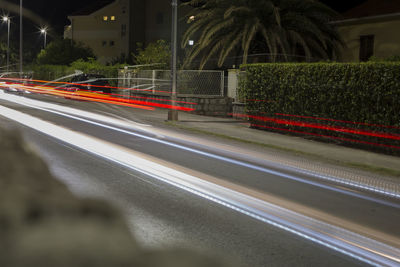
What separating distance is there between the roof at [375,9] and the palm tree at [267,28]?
7.37ft

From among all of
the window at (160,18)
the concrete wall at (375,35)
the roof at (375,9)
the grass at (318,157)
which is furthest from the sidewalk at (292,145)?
the window at (160,18)

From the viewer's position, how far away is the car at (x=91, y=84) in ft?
101

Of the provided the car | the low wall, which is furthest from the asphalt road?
the car

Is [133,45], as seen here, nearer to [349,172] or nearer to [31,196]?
[349,172]

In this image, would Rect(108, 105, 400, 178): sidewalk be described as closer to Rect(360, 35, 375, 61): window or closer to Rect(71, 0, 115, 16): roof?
Rect(360, 35, 375, 61): window

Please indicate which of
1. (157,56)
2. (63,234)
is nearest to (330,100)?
(63,234)

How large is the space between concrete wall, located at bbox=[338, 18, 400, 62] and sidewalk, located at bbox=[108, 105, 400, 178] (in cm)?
907

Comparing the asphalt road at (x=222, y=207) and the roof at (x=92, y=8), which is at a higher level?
the roof at (x=92, y=8)

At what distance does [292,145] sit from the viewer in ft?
43.5

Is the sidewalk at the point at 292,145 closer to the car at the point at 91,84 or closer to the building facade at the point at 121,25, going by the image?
the car at the point at 91,84

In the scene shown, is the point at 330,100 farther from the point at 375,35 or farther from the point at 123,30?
the point at 123,30

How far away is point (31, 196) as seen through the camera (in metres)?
3.57

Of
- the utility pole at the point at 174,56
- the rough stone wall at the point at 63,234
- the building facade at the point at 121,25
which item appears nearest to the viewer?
the rough stone wall at the point at 63,234

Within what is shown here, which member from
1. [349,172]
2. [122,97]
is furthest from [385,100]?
[122,97]
